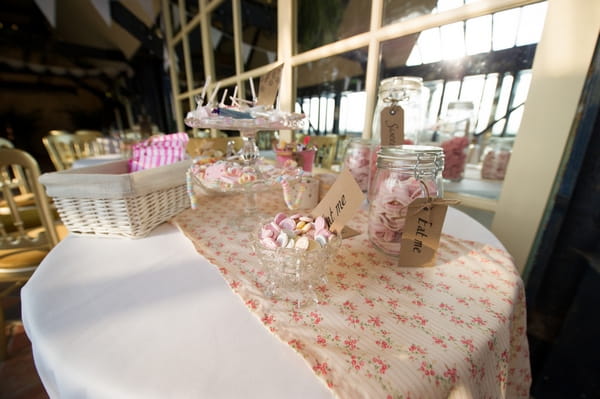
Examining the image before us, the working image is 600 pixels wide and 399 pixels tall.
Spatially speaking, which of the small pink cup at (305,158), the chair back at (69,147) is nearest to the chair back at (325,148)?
the small pink cup at (305,158)

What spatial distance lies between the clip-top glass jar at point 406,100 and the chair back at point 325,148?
0.46m

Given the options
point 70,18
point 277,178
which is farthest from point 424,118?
point 70,18

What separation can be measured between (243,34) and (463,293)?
1956 mm

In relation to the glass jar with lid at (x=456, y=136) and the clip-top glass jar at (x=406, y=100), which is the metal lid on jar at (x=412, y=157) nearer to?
the clip-top glass jar at (x=406, y=100)

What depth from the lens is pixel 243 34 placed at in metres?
1.65

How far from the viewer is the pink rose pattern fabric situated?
0.26 meters

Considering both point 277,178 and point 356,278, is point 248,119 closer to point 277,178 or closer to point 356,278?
point 277,178

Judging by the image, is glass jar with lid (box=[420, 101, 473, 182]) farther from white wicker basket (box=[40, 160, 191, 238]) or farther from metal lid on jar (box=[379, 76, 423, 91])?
white wicker basket (box=[40, 160, 191, 238])

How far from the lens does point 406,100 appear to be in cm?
74

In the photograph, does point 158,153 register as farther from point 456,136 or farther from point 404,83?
point 456,136

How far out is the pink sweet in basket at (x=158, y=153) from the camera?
1.08m

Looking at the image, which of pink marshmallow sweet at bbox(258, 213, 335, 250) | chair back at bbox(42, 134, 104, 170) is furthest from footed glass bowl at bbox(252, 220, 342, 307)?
chair back at bbox(42, 134, 104, 170)

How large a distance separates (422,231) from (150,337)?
1.49 ft

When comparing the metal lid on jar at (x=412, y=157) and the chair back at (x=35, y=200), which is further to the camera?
the chair back at (x=35, y=200)
